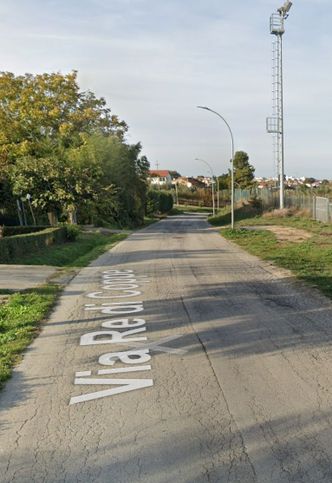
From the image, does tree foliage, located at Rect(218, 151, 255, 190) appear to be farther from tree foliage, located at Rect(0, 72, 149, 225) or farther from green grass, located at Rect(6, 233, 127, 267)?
green grass, located at Rect(6, 233, 127, 267)

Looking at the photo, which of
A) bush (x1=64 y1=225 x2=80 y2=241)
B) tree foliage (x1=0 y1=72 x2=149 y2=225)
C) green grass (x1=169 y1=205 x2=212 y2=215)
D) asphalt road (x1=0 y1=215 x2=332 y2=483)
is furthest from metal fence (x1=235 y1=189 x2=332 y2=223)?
green grass (x1=169 y1=205 x2=212 y2=215)

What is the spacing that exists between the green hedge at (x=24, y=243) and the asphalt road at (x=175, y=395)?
7998mm

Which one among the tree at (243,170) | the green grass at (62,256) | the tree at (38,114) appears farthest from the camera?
the tree at (243,170)

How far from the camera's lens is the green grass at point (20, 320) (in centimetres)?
639

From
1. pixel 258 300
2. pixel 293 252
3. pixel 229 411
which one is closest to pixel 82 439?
pixel 229 411

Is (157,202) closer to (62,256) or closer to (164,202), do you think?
(164,202)

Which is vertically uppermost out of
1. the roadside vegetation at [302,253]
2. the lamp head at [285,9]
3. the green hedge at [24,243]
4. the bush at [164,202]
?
the lamp head at [285,9]

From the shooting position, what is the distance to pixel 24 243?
736 inches

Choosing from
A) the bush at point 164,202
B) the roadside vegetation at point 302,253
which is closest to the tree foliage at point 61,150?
the roadside vegetation at point 302,253

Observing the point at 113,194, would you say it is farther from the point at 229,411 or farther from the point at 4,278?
the point at 229,411

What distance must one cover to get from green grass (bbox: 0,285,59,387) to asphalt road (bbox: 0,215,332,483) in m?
0.22

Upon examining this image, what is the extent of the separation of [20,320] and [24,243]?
35.0ft

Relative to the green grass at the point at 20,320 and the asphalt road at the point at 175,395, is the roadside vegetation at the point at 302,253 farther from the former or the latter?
the green grass at the point at 20,320

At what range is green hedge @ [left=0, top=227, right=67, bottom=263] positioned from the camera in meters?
16.9
